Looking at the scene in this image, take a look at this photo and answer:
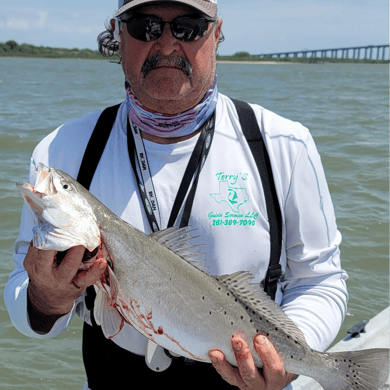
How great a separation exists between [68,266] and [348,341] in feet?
10.4

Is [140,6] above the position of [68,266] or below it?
above

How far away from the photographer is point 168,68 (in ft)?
8.54

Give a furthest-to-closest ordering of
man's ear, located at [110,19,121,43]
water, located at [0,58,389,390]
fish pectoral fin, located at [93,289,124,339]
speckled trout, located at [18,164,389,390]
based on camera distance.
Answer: water, located at [0,58,389,390] < man's ear, located at [110,19,121,43] < fish pectoral fin, located at [93,289,124,339] < speckled trout, located at [18,164,389,390]

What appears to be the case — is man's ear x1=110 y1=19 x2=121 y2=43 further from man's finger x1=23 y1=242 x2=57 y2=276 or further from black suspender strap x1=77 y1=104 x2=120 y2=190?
man's finger x1=23 y1=242 x2=57 y2=276

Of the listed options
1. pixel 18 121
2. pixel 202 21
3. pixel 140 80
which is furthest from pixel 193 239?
pixel 18 121

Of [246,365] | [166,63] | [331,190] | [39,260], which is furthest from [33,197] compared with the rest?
[331,190]

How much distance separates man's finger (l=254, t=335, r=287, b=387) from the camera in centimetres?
222

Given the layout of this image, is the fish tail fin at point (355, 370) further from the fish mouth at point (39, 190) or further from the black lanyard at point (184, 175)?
the fish mouth at point (39, 190)

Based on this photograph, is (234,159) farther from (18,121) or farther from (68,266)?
(18,121)

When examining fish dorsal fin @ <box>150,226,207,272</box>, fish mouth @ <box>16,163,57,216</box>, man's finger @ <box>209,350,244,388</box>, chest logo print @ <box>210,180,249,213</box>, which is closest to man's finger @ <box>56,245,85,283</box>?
fish mouth @ <box>16,163,57,216</box>

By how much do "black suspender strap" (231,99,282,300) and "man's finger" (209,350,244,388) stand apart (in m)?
0.49

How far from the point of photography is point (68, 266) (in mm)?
2055

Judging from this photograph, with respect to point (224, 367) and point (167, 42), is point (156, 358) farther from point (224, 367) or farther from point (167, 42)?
point (167, 42)

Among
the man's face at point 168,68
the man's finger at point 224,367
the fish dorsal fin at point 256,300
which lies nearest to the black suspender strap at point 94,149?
the man's face at point 168,68
